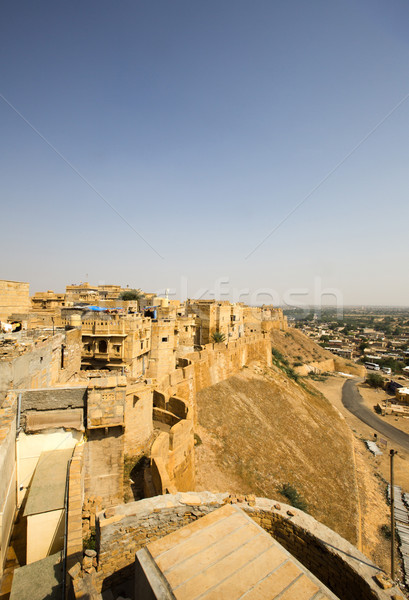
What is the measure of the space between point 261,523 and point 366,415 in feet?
125

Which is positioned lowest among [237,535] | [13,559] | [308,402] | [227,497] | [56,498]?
[308,402]

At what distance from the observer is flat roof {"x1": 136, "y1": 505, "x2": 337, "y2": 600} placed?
11.7 ft

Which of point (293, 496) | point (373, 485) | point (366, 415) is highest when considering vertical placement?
point (293, 496)

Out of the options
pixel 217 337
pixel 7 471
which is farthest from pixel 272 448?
pixel 7 471

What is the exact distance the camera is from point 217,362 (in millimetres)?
23281

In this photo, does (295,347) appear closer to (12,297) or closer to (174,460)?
(12,297)

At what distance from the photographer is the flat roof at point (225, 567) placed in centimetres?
358

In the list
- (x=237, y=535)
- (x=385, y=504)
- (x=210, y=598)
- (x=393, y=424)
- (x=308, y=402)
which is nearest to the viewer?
(x=210, y=598)

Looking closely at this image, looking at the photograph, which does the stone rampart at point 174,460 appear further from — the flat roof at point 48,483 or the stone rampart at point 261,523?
the flat roof at point 48,483

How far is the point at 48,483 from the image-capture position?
22.5 feet

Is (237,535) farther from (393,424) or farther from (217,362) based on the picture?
(393,424)

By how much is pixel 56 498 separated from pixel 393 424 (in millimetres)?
39578

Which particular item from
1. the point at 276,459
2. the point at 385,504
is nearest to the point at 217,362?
the point at 276,459

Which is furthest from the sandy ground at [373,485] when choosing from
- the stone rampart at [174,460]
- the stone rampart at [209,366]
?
the stone rampart at [209,366]
